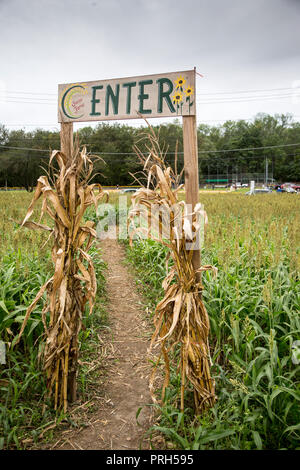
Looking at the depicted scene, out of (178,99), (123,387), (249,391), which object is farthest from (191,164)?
(123,387)

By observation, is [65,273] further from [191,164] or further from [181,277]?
[191,164]

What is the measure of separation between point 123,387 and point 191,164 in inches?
70.4

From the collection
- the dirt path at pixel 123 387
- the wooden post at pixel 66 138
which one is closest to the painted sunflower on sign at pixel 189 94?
the wooden post at pixel 66 138

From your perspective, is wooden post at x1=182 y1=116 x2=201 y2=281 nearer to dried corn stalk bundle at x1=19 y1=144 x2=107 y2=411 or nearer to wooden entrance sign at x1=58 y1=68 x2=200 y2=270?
wooden entrance sign at x1=58 y1=68 x2=200 y2=270

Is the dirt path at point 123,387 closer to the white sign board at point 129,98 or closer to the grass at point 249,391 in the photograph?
the grass at point 249,391

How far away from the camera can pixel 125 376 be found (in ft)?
8.45

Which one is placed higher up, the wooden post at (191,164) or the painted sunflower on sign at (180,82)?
the painted sunflower on sign at (180,82)

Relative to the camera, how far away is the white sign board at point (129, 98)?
6.57ft

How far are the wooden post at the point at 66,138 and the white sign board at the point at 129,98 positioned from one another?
4 cm

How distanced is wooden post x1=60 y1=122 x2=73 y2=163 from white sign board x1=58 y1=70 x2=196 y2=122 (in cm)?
4

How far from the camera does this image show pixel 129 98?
2.15m

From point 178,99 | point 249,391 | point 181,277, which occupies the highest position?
point 178,99

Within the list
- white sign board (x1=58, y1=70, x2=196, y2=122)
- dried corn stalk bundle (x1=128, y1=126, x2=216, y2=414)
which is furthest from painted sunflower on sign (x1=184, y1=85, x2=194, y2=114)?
dried corn stalk bundle (x1=128, y1=126, x2=216, y2=414)
